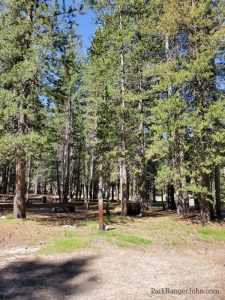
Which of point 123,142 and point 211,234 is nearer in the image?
point 211,234

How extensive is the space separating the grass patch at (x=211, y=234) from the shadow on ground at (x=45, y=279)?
606cm

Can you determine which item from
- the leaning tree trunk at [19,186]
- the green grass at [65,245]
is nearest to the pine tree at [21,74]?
the leaning tree trunk at [19,186]

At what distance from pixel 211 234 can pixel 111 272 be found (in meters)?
7.31

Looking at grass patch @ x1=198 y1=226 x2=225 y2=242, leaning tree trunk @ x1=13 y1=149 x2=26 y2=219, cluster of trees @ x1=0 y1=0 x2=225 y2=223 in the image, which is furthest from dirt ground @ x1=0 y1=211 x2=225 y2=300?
leaning tree trunk @ x1=13 y1=149 x2=26 y2=219

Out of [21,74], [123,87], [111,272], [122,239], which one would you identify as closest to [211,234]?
[122,239]

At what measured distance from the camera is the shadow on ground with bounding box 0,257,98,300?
661cm

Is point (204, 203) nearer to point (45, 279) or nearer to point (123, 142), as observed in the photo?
point (123, 142)

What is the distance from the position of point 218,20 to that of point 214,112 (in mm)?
4992

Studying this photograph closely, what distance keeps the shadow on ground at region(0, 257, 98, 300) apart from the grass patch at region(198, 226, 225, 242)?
6064 millimetres

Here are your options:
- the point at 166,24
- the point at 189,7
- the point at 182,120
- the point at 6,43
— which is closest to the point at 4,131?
the point at 6,43

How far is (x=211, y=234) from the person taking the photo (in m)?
13.9

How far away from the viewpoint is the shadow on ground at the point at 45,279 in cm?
661

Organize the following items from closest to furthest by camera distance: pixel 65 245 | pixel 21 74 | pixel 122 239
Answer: pixel 65 245 → pixel 122 239 → pixel 21 74

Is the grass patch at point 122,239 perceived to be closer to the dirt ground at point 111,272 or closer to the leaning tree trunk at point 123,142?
the dirt ground at point 111,272
